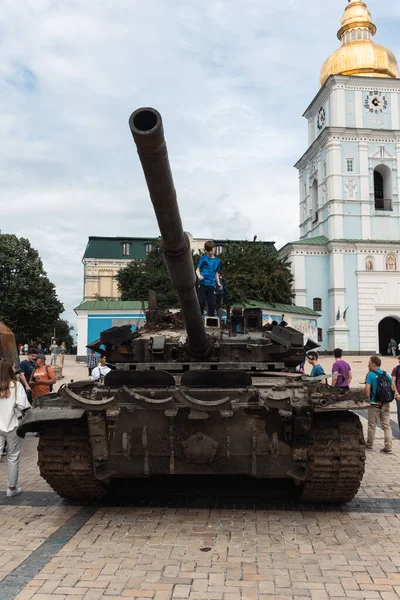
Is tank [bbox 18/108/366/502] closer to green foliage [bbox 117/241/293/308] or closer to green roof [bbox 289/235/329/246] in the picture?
green foliage [bbox 117/241/293/308]

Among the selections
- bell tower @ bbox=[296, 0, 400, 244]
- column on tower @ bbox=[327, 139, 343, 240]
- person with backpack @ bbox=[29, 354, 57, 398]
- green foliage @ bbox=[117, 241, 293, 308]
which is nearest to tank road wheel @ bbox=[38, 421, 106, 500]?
person with backpack @ bbox=[29, 354, 57, 398]

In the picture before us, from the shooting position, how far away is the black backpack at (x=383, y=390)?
8.97 m

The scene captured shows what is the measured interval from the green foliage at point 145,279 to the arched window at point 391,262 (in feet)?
45.6

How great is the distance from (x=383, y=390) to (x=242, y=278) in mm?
25842

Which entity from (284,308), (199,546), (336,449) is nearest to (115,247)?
(284,308)

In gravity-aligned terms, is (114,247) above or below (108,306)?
above

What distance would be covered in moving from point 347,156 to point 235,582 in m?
37.0

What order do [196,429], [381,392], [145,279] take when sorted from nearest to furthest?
1. [196,429]
2. [381,392]
3. [145,279]

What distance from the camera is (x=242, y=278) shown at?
1366 inches

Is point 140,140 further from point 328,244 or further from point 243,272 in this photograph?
point 328,244

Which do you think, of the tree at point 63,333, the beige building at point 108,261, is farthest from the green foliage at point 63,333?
the beige building at point 108,261

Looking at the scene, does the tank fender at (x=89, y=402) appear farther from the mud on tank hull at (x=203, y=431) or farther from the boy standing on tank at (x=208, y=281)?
the boy standing on tank at (x=208, y=281)

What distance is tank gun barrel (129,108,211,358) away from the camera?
3701 millimetres

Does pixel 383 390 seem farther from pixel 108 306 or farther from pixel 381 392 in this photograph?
pixel 108 306
